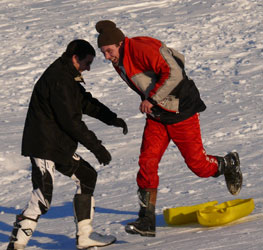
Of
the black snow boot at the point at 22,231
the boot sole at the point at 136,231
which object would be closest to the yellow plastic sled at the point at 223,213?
the boot sole at the point at 136,231

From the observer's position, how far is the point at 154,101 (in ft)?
16.3

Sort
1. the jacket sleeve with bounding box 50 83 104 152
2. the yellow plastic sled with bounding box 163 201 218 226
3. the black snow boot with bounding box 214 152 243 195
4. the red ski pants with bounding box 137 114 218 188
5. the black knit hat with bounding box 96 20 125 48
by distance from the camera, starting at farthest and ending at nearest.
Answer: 1. the black snow boot with bounding box 214 152 243 195
2. the yellow plastic sled with bounding box 163 201 218 226
3. the red ski pants with bounding box 137 114 218 188
4. the black knit hat with bounding box 96 20 125 48
5. the jacket sleeve with bounding box 50 83 104 152

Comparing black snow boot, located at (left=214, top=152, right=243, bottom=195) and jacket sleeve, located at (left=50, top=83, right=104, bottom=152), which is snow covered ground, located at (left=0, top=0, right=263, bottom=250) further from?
jacket sleeve, located at (left=50, top=83, right=104, bottom=152)

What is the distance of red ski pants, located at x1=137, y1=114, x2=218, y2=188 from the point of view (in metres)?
5.19

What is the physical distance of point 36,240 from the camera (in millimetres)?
5539

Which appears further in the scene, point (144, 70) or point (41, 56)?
point (41, 56)

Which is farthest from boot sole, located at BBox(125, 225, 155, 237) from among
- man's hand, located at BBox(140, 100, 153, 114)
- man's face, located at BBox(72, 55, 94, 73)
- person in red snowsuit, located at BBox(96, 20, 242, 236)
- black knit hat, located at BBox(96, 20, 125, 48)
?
black knit hat, located at BBox(96, 20, 125, 48)

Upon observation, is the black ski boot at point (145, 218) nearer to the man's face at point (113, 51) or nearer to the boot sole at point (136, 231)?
the boot sole at point (136, 231)

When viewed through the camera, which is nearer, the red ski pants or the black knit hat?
the black knit hat

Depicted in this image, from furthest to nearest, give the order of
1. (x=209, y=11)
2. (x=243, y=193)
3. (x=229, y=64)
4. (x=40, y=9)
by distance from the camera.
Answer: (x=40, y=9) → (x=209, y=11) → (x=229, y=64) → (x=243, y=193)

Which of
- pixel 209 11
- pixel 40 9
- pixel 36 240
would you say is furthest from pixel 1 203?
pixel 40 9

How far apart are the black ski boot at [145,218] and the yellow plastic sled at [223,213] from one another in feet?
1.31

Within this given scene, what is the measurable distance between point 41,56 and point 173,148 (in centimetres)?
590

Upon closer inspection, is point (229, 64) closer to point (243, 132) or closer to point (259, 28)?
point (259, 28)
